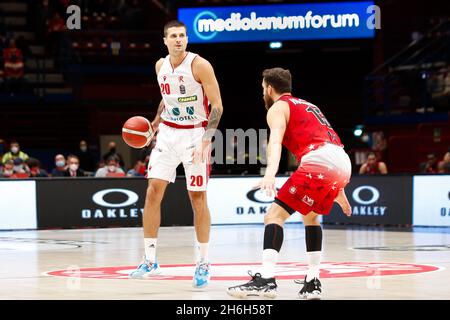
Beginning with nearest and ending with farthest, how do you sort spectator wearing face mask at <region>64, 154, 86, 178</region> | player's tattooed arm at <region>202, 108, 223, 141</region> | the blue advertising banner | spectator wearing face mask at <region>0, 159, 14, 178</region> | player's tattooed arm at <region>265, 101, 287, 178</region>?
player's tattooed arm at <region>265, 101, 287, 178</region>, player's tattooed arm at <region>202, 108, 223, 141</region>, spectator wearing face mask at <region>0, 159, 14, 178</region>, spectator wearing face mask at <region>64, 154, 86, 178</region>, the blue advertising banner

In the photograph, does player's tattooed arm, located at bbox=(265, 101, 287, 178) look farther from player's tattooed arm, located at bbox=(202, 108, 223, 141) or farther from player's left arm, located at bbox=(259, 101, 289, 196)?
player's tattooed arm, located at bbox=(202, 108, 223, 141)

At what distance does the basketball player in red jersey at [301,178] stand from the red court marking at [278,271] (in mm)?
1529

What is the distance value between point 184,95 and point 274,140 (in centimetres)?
198

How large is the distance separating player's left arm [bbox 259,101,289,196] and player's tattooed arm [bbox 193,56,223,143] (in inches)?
51.8

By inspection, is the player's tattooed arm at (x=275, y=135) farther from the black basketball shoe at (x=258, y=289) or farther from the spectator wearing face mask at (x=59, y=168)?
the spectator wearing face mask at (x=59, y=168)

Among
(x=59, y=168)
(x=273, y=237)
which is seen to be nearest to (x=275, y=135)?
(x=273, y=237)

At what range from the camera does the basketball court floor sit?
7.77 metres

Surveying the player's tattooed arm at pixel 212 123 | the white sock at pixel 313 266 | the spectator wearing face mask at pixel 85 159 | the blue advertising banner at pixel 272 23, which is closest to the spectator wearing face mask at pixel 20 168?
the spectator wearing face mask at pixel 85 159

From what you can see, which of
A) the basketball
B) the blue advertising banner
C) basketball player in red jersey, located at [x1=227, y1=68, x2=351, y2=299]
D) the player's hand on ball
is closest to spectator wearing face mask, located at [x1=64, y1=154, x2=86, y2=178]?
the blue advertising banner

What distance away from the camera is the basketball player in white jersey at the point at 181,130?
29.0 ft

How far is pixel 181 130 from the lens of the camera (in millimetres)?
8961

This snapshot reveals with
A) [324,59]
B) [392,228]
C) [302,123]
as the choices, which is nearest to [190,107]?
[302,123]

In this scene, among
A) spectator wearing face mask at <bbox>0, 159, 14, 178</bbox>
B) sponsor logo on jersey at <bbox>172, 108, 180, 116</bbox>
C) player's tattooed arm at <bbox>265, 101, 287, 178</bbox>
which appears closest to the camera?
player's tattooed arm at <bbox>265, 101, 287, 178</bbox>

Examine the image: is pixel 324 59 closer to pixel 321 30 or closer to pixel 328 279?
pixel 321 30
